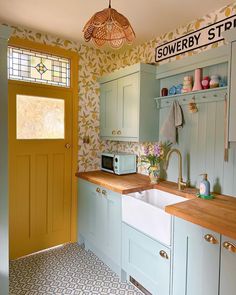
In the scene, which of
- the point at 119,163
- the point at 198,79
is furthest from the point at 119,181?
the point at 198,79

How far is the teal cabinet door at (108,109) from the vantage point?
271cm

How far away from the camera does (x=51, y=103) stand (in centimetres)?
262

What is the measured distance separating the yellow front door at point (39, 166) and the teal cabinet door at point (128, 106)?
624 millimetres

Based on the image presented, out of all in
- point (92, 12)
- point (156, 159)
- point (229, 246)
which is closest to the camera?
point (229, 246)

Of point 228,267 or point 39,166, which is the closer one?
point 228,267

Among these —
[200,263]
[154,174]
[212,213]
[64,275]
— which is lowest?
[64,275]

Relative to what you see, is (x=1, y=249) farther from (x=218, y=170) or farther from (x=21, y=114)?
(x=218, y=170)

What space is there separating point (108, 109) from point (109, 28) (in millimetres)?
1462

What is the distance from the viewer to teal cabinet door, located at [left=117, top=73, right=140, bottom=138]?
7.83 feet

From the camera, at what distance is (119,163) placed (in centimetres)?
263

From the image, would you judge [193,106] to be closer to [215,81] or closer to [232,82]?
[215,81]

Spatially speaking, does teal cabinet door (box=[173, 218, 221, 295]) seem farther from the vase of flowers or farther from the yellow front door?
the yellow front door

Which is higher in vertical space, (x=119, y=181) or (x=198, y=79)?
(x=198, y=79)

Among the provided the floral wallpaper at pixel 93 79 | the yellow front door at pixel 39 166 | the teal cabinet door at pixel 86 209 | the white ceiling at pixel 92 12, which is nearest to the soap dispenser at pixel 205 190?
the floral wallpaper at pixel 93 79
